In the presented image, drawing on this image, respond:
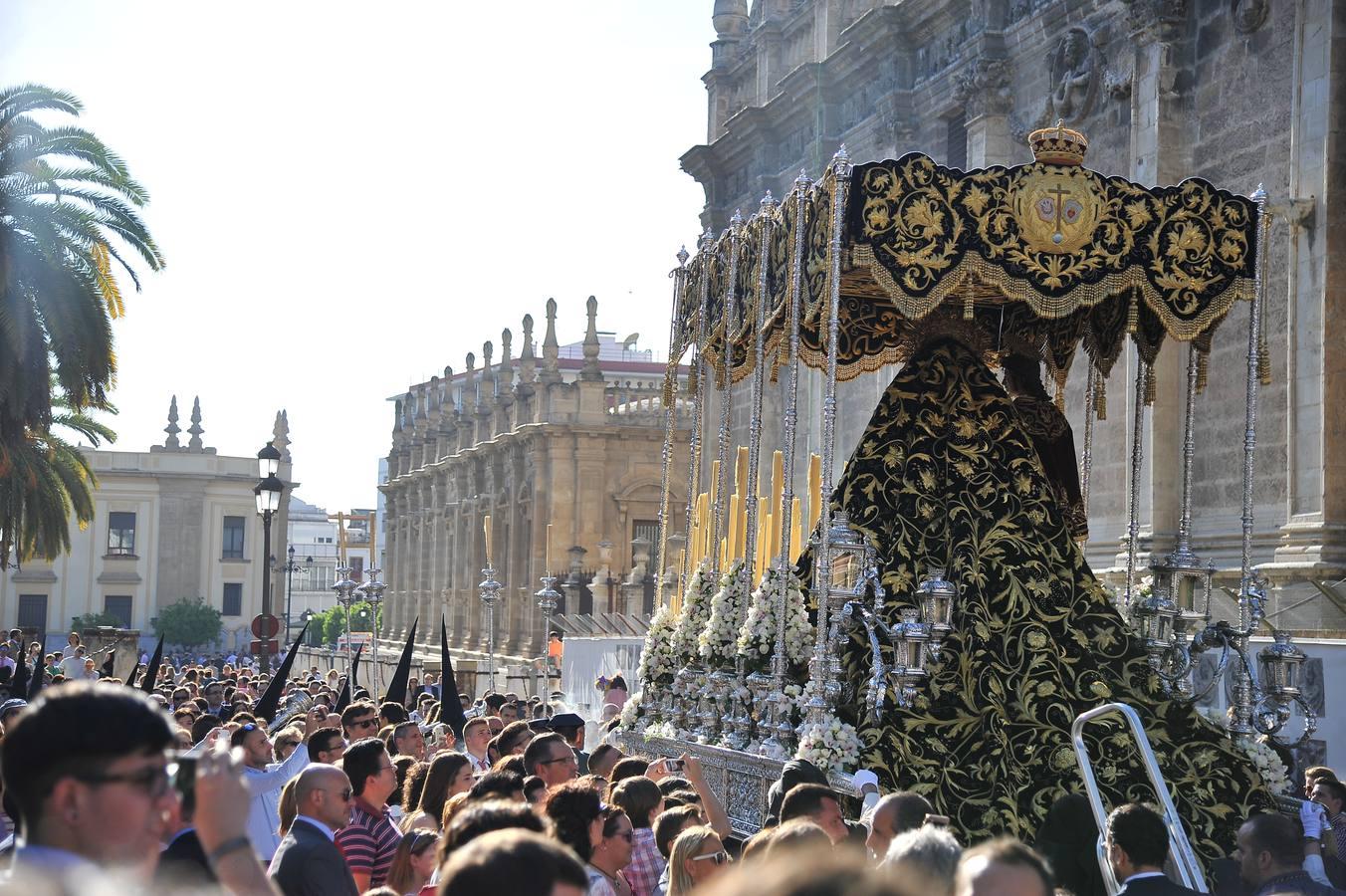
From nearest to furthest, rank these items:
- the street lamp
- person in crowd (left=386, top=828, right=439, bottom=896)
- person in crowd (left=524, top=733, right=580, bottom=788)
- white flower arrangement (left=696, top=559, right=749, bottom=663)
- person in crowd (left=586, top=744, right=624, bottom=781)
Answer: person in crowd (left=386, top=828, right=439, bottom=896) → person in crowd (left=524, top=733, right=580, bottom=788) → person in crowd (left=586, top=744, right=624, bottom=781) → white flower arrangement (left=696, top=559, right=749, bottom=663) → the street lamp

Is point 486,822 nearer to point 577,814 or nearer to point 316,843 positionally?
point 577,814

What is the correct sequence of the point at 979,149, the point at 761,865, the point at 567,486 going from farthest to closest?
the point at 567,486 → the point at 979,149 → the point at 761,865

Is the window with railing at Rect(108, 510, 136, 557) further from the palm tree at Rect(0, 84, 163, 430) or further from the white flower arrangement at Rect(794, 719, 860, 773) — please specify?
the white flower arrangement at Rect(794, 719, 860, 773)


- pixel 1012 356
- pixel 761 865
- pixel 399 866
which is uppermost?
pixel 1012 356

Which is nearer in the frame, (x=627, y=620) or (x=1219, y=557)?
(x=1219, y=557)

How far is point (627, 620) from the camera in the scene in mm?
30875

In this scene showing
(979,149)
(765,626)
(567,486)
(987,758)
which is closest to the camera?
(987,758)

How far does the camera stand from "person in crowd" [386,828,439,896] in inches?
230

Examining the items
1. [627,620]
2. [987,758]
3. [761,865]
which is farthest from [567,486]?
[761,865]

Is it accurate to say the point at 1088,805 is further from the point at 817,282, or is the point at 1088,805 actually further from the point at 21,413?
the point at 21,413

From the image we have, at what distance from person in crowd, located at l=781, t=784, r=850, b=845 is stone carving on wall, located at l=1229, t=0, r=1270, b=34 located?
1187 centimetres

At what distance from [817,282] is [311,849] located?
235 inches

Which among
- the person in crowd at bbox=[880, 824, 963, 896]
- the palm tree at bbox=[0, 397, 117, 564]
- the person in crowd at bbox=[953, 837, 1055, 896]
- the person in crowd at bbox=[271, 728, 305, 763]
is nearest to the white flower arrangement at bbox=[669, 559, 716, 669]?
the person in crowd at bbox=[271, 728, 305, 763]

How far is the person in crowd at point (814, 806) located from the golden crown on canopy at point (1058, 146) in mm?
5590
